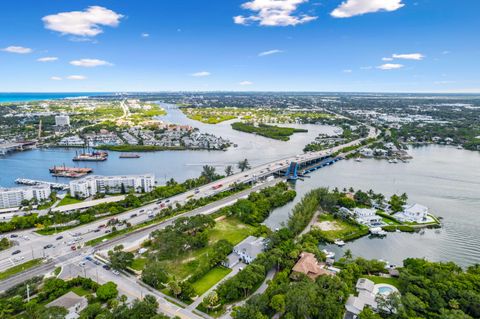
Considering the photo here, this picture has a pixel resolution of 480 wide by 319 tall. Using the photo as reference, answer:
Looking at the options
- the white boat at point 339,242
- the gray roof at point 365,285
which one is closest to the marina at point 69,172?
the white boat at point 339,242

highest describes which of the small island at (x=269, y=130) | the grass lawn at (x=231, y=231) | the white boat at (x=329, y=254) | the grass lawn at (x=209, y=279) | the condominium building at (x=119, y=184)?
the small island at (x=269, y=130)

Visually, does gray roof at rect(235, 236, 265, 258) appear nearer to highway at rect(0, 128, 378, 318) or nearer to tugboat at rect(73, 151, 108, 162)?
highway at rect(0, 128, 378, 318)

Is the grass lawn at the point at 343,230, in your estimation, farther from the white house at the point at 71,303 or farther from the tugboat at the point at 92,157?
the tugboat at the point at 92,157

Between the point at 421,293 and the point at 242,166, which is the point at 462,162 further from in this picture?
the point at 421,293

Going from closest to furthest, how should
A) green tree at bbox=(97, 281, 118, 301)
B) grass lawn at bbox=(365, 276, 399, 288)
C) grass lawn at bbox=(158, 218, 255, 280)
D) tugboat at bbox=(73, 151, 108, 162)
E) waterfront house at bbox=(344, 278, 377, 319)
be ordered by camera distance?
waterfront house at bbox=(344, 278, 377, 319) → green tree at bbox=(97, 281, 118, 301) → grass lawn at bbox=(365, 276, 399, 288) → grass lawn at bbox=(158, 218, 255, 280) → tugboat at bbox=(73, 151, 108, 162)

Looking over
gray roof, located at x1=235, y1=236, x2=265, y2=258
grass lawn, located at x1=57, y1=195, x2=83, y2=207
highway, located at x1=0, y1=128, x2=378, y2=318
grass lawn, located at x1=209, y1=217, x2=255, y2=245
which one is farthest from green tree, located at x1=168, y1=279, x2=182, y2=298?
grass lawn, located at x1=57, y1=195, x2=83, y2=207
